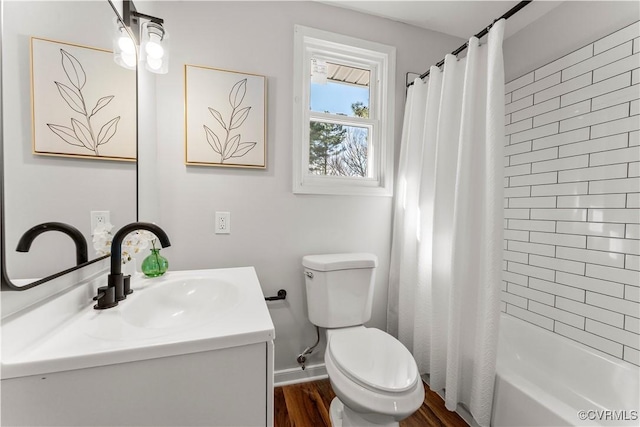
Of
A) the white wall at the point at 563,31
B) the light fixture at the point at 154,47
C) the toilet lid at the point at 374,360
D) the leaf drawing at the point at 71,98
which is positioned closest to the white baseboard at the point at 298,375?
the toilet lid at the point at 374,360

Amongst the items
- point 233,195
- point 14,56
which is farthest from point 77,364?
point 233,195

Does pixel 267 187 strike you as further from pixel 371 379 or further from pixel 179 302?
pixel 371 379

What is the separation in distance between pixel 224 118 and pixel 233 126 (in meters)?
0.06

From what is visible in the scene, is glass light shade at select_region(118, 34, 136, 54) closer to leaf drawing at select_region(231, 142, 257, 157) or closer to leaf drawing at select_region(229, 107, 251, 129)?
leaf drawing at select_region(229, 107, 251, 129)

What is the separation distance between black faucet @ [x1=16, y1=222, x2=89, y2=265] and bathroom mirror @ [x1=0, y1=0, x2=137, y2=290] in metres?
0.01

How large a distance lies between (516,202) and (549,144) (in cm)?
42

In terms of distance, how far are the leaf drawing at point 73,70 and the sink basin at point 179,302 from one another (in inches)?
27.4

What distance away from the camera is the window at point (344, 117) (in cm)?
168

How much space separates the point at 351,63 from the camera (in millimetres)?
1839

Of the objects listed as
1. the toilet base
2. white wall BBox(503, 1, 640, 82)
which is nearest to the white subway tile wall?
white wall BBox(503, 1, 640, 82)

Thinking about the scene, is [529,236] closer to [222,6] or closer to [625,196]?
[625,196]

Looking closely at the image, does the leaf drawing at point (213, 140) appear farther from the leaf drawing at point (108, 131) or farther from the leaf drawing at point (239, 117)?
the leaf drawing at point (108, 131)

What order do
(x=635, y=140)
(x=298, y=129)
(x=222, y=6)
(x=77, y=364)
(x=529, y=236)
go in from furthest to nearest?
(x=529, y=236) < (x=298, y=129) < (x=222, y=6) < (x=635, y=140) < (x=77, y=364)

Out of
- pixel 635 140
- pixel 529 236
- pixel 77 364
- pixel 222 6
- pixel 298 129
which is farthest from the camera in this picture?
pixel 529 236
